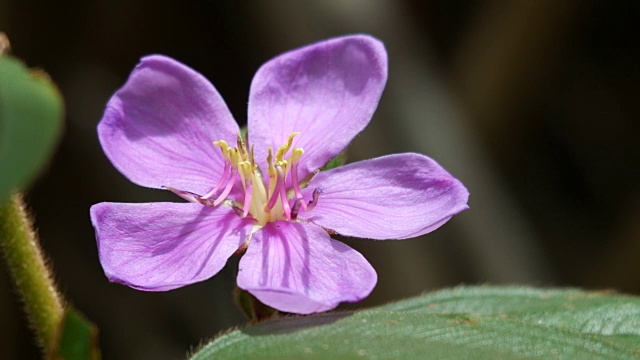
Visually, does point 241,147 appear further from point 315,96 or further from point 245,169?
point 315,96

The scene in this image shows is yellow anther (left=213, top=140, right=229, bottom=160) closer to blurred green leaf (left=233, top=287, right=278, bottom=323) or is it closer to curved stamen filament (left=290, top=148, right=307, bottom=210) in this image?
curved stamen filament (left=290, top=148, right=307, bottom=210)

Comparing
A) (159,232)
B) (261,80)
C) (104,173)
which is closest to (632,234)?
(104,173)

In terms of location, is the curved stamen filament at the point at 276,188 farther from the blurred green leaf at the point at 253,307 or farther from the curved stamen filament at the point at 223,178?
the blurred green leaf at the point at 253,307

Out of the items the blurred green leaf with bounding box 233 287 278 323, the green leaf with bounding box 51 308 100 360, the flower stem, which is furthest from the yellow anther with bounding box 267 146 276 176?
the green leaf with bounding box 51 308 100 360

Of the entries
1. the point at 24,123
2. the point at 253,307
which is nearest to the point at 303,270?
the point at 253,307

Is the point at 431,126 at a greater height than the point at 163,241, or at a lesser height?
lesser

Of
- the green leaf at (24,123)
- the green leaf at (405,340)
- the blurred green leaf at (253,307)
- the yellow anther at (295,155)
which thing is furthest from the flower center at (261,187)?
the green leaf at (24,123)
